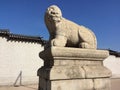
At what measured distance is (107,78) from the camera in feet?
12.0

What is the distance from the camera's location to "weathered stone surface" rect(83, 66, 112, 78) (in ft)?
11.2

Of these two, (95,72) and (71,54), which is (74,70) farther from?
(95,72)

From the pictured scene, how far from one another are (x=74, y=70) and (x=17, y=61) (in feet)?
46.2

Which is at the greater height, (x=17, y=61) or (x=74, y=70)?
(x=74, y=70)

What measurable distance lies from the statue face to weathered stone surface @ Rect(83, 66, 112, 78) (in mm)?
1078

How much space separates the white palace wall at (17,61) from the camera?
16.1m

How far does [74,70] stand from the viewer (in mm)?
3314

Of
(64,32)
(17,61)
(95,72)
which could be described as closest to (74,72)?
(95,72)

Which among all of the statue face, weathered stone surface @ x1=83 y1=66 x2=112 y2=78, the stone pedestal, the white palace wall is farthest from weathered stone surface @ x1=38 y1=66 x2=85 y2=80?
the white palace wall

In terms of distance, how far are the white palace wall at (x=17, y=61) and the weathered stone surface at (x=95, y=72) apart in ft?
44.6

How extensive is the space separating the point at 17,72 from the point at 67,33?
13.9 m

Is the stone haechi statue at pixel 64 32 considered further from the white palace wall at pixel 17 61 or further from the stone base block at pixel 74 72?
the white palace wall at pixel 17 61

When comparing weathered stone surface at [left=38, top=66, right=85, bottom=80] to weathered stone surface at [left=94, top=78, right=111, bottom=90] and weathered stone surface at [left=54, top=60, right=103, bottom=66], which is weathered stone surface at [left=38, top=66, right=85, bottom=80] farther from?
weathered stone surface at [left=94, top=78, right=111, bottom=90]

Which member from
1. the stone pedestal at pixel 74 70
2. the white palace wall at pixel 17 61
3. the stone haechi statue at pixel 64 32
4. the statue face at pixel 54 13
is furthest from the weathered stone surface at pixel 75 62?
the white palace wall at pixel 17 61
